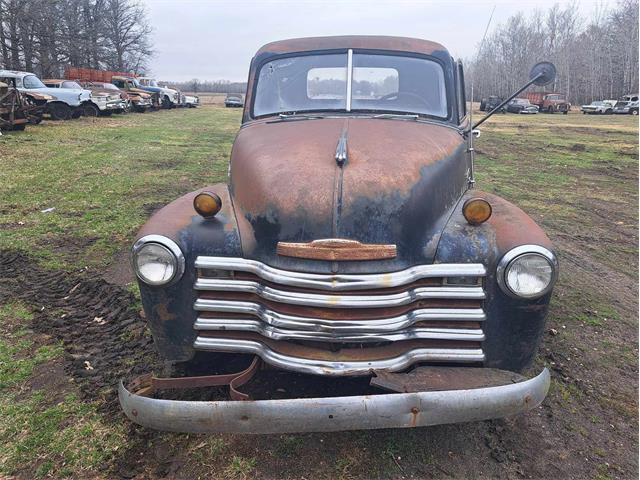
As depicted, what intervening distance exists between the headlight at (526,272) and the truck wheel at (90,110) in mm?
23637

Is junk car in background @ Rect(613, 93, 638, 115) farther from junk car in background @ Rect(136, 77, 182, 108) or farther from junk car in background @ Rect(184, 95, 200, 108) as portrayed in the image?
junk car in background @ Rect(136, 77, 182, 108)

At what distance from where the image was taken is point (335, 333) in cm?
251

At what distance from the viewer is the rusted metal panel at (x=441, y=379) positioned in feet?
7.84

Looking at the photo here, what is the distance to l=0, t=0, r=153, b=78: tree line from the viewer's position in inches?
1299

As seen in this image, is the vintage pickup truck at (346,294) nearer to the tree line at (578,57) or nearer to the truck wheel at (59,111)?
the truck wheel at (59,111)

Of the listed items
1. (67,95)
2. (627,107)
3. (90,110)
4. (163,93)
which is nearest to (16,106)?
(67,95)

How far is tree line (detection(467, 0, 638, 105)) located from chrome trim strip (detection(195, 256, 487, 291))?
2330 inches

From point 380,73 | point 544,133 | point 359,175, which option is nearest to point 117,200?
point 380,73

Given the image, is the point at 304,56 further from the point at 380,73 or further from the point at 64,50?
the point at 64,50

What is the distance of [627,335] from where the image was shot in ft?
13.9

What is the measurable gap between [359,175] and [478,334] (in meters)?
1.09

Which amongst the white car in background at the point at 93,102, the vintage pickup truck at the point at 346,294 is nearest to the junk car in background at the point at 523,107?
the white car in background at the point at 93,102

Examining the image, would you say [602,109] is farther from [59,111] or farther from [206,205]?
[206,205]

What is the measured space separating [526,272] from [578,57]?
7021cm
